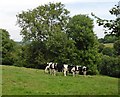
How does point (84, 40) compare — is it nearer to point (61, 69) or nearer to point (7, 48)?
point (61, 69)

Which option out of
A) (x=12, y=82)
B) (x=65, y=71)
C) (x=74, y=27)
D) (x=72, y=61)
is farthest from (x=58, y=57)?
(x=12, y=82)

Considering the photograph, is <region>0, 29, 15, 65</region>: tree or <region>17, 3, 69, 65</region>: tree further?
<region>0, 29, 15, 65</region>: tree

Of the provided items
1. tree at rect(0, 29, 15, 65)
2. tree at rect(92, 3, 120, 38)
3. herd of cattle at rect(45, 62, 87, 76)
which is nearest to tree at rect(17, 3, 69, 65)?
tree at rect(0, 29, 15, 65)

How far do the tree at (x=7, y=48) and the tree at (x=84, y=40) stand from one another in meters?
21.6

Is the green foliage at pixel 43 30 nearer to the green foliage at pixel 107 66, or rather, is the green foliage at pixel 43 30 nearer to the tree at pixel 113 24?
the green foliage at pixel 107 66

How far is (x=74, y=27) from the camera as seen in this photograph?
59625 millimetres

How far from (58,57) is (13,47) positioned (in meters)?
27.2

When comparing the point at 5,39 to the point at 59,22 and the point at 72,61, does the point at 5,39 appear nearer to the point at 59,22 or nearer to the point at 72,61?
the point at 59,22

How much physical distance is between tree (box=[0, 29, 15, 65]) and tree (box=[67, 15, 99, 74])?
2160 centimetres

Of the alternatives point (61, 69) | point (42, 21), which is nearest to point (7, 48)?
point (42, 21)

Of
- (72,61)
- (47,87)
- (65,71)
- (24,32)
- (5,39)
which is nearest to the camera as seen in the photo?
(47,87)

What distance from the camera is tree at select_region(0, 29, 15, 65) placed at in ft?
250

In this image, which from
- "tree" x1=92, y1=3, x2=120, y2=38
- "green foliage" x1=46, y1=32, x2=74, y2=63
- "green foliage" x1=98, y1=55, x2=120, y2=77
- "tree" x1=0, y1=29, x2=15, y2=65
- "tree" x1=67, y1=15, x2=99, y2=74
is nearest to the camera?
"tree" x1=92, y1=3, x2=120, y2=38

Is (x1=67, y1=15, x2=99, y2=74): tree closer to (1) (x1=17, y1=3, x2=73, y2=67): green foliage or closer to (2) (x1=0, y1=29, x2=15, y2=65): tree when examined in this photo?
(1) (x1=17, y1=3, x2=73, y2=67): green foliage
